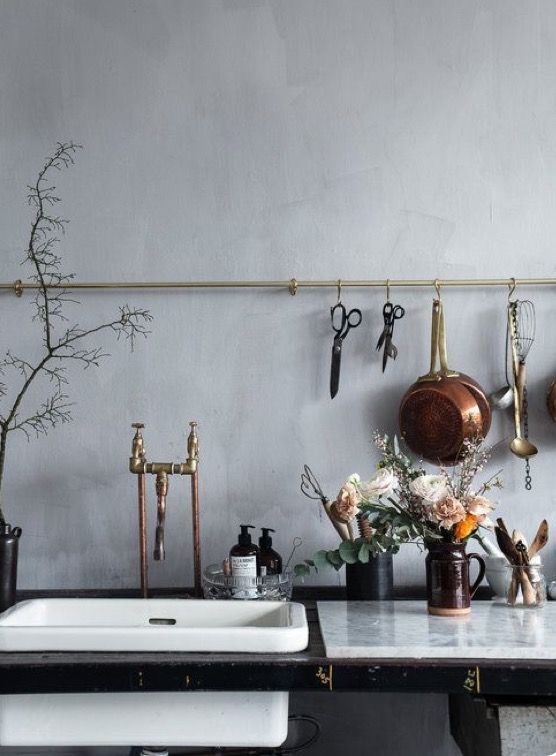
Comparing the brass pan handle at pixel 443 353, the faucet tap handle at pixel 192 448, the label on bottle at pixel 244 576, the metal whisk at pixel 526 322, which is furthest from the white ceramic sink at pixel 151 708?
the metal whisk at pixel 526 322

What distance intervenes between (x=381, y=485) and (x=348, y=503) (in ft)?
0.27

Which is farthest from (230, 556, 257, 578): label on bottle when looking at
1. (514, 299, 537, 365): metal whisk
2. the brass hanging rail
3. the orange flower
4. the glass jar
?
(514, 299, 537, 365): metal whisk

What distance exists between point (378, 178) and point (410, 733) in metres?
1.38

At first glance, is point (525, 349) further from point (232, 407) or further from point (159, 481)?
point (159, 481)

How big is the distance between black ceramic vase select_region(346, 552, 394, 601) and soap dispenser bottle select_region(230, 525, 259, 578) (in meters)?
0.23

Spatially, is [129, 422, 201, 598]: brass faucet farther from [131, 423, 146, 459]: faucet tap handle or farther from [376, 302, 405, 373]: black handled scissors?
[376, 302, 405, 373]: black handled scissors

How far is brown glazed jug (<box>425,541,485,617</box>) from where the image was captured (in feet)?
6.08

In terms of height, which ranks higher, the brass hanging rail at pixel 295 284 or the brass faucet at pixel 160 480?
the brass hanging rail at pixel 295 284

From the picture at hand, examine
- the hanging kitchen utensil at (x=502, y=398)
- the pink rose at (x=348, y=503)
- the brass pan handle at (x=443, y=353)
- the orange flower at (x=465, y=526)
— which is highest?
the brass pan handle at (x=443, y=353)

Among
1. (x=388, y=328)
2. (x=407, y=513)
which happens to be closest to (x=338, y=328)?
(x=388, y=328)

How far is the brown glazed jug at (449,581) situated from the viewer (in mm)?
1853

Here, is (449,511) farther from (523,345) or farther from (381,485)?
(523,345)

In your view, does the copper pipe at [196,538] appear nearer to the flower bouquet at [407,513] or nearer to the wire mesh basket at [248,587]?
the wire mesh basket at [248,587]

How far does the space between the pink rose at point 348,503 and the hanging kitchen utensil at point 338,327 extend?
343mm
